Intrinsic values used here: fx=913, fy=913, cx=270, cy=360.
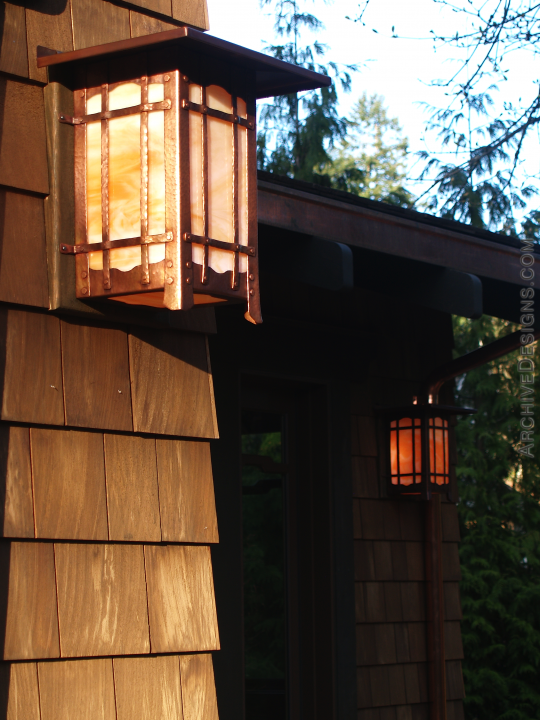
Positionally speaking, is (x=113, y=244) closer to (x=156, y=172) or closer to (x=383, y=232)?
(x=156, y=172)

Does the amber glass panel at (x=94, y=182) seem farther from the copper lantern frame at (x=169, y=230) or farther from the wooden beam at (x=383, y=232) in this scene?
the wooden beam at (x=383, y=232)

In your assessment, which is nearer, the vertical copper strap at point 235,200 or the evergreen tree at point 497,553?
the vertical copper strap at point 235,200

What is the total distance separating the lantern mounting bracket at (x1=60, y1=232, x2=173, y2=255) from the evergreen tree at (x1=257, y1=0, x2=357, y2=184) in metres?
8.93

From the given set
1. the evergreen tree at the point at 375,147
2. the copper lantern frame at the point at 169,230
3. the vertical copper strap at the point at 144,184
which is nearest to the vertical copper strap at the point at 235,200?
the copper lantern frame at the point at 169,230

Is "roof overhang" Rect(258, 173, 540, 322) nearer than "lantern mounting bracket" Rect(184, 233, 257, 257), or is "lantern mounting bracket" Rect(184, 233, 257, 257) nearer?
"lantern mounting bracket" Rect(184, 233, 257, 257)

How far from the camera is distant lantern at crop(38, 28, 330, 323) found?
1.90m

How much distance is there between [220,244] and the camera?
198cm

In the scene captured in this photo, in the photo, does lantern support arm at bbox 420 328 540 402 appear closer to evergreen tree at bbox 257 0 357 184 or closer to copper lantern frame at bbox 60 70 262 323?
copper lantern frame at bbox 60 70 262 323

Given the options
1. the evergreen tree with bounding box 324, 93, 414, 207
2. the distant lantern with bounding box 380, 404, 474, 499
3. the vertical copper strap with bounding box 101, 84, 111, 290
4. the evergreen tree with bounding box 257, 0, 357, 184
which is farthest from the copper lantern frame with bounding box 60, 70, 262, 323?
the evergreen tree with bounding box 324, 93, 414, 207

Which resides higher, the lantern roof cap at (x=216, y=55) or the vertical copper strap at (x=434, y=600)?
the lantern roof cap at (x=216, y=55)

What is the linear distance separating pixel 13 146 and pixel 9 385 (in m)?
0.51

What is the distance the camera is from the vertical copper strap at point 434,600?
4.67 m

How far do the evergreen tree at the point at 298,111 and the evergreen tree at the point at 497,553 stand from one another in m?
2.86

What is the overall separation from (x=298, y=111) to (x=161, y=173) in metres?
9.68
